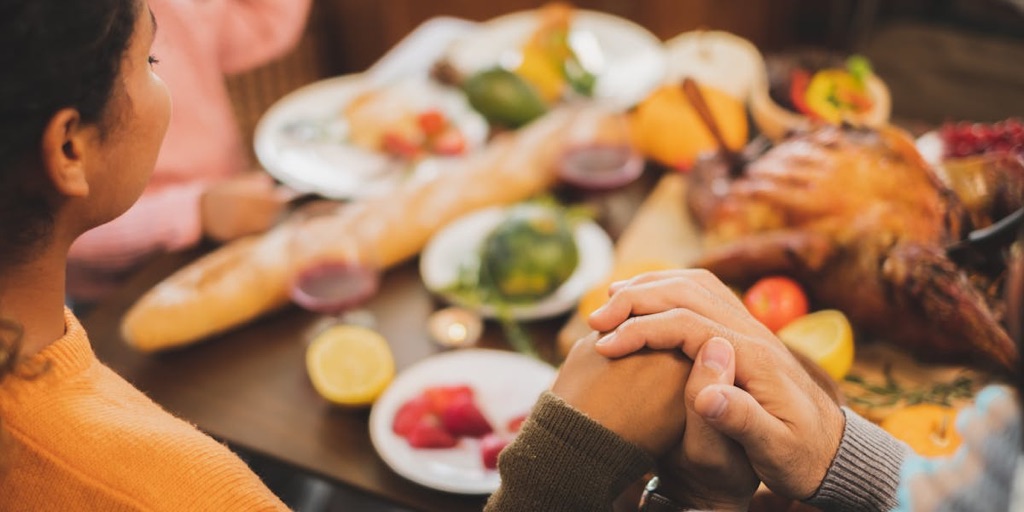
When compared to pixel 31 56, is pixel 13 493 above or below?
below

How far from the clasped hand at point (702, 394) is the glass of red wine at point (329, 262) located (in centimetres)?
57

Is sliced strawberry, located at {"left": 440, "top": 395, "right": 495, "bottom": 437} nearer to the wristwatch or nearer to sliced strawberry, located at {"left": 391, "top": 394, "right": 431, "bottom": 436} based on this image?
sliced strawberry, located at {"left": 391, "top": 394, "right": 431, "bottom": 436}

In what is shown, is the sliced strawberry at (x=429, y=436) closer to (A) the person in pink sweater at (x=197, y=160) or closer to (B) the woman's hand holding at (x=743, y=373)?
(B) the woman's hand holding at (x=743, y=373)

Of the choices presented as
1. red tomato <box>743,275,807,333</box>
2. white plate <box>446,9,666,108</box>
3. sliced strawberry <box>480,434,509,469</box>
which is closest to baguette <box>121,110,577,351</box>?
white plate <box>446,9,666,108</box>

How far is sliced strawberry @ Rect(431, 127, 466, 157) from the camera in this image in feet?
6.30

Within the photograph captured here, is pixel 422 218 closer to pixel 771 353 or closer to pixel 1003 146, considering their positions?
pixel 771 353

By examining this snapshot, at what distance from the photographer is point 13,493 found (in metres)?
0.90

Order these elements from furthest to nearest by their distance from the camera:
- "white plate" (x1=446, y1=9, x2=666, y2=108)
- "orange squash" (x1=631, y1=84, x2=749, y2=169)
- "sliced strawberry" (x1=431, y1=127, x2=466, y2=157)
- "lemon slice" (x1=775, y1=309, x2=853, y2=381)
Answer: "white plate" (x1=446, y1=9, x2=666, y2=108) → "sliced strawberry" (x1=431, y1=127, x2=466, y2=157) → "orange squash" (x1=631, y1=84, x2=749, y2=169) → "lemon slice" (x1=775, y1=309, x2=853, y2=381)

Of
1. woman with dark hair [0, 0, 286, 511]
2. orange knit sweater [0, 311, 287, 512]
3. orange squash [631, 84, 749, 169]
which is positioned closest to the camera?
woman with dark hair [0, 0, 286, 511]

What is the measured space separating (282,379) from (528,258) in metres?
0.46

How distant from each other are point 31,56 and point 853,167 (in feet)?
3.98

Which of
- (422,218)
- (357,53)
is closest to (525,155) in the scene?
(422,218)

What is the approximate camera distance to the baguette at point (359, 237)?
1.46m

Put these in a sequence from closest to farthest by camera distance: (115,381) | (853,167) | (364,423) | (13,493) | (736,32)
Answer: (13,493)
(115,381)
(364,423)
(853,167)
(736,32)
